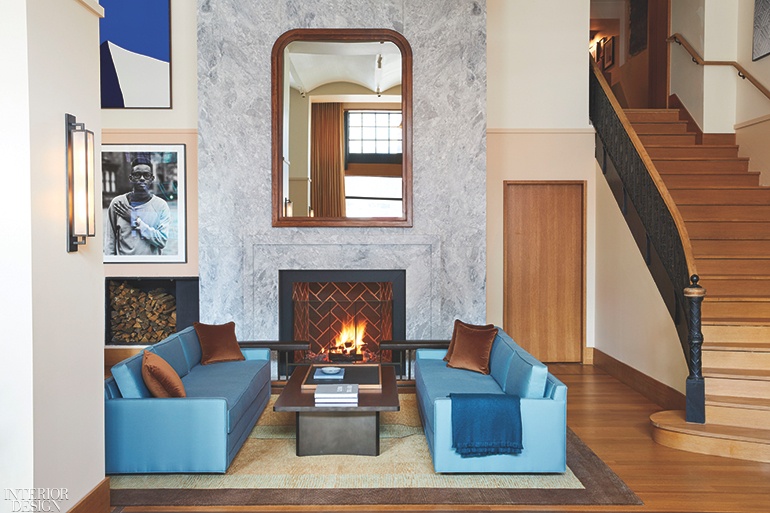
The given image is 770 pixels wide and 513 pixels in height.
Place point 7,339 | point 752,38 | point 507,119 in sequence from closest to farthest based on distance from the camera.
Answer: point 7,339 < point 752,38 < point 507,119

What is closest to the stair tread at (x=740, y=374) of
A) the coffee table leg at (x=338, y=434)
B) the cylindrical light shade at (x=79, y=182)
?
the coffee table leg at (x=338, y=434)

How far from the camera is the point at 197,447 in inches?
152

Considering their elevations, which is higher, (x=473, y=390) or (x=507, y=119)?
(x=507, y=119)

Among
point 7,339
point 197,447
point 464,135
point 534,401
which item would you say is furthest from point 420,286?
point 7,339

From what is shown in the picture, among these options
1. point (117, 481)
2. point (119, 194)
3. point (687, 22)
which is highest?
point (687, 22)

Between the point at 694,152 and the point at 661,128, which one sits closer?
the point at 694,152

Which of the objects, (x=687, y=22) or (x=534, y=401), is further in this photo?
Answer: (x=687, y=22)

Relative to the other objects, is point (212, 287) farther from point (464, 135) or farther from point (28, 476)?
point (28, 476)

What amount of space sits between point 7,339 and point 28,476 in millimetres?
593

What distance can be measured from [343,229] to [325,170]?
63 cm

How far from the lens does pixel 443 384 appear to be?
15.2 feet

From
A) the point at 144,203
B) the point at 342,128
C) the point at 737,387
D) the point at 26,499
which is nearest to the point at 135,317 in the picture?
the point at 144,203

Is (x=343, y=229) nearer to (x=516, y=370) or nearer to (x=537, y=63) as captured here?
(x=516, y=370)

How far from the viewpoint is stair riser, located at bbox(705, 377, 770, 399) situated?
458cm
